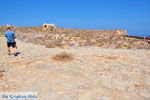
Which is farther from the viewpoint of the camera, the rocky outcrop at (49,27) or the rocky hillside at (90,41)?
the rocky outcrop at (49,27)

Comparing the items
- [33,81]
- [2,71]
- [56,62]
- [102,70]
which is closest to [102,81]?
[102,70]

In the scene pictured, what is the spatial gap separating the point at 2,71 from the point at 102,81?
3784 mm

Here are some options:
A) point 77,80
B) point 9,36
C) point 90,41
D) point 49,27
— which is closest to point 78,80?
point 77,80

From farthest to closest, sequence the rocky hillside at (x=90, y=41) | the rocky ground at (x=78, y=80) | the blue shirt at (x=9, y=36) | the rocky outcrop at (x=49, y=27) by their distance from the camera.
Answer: the rocky outcrop at (x=49, y=27) < the rocky hillside at (x=90, y=41) < the blue shirt at (x=9, y=36) < the rocky ground at (x=78, y=80)

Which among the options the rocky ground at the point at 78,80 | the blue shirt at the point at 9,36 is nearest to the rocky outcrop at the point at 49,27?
the blue shirt at the point at 9,36

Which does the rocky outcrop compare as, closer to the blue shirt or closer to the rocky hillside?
the rocky hillside

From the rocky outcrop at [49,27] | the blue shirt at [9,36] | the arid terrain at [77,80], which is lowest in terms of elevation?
the arid terrain at [77,80]

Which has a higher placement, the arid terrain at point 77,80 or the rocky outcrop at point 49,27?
the rocky outcrop at point 49,27

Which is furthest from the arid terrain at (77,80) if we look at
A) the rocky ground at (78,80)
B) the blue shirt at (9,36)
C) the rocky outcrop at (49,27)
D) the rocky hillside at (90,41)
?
the rocky outcrop at (49,27)

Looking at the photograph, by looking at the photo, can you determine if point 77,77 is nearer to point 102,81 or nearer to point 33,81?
point 102,81

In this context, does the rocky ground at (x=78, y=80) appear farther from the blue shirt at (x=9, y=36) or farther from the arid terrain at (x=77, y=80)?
the blue shirt at (x=9, y=36)

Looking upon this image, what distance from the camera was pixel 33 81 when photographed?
5.70m

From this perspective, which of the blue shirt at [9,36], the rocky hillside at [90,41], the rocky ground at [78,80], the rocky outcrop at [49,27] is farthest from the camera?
the rocky outcrop at [49,27]

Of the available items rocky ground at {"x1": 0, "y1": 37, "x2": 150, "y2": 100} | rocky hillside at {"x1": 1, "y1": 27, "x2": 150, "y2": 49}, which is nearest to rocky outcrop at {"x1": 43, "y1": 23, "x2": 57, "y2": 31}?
rocky hillside at {"x1": 1, "y1": 27, "x2": 150, "y2": 49}
